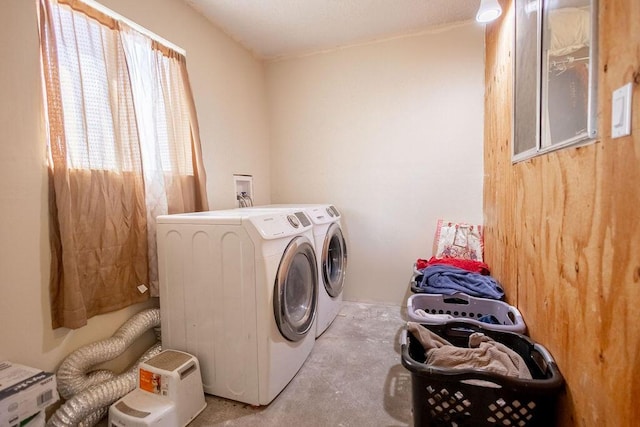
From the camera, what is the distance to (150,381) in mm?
1396

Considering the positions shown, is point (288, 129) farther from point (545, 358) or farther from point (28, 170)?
point (545, 358)

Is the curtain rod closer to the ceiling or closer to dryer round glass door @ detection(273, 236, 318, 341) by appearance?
the ceiling

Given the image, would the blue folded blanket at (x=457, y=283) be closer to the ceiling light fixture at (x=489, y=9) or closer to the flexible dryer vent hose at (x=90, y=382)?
the ceiling light fixture at (x=489, y=9)

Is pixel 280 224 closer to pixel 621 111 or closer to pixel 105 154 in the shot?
pixel 105 154

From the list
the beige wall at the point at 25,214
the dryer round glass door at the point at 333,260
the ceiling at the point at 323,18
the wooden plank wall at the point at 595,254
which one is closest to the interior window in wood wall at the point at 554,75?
the wooden plank wall at the point at 595,254

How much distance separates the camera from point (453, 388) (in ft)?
3.01

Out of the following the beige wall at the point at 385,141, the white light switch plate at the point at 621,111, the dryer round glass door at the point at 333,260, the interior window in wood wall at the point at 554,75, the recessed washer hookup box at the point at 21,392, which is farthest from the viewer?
the beige wall at the point at 385,141

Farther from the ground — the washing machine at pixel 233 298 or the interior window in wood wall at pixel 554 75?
the interior window in wood wall at pixel 554 75

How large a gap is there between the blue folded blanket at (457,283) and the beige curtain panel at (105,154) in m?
1.62

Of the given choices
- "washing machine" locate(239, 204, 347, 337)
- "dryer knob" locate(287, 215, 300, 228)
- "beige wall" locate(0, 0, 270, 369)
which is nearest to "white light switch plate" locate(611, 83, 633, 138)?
"dryer knob" locate(287, 215, 300, 228)

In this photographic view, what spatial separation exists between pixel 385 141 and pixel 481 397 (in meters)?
2.20

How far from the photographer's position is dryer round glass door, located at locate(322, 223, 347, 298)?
88.2 inches

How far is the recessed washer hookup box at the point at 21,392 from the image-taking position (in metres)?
0.99

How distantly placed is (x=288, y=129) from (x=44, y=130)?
6.65ft
